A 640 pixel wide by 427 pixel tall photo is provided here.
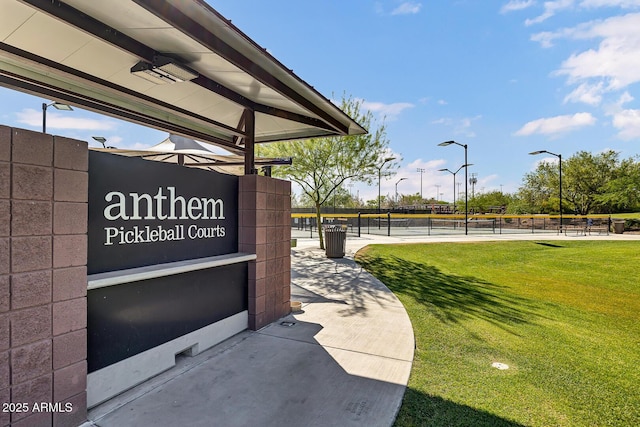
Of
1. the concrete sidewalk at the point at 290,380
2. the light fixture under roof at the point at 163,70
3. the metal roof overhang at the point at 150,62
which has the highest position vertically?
the metal roof overhang at the point at 150,62

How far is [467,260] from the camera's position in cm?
1295

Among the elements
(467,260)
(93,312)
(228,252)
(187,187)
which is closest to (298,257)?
(467,260)

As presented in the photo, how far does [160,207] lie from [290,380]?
2403mm

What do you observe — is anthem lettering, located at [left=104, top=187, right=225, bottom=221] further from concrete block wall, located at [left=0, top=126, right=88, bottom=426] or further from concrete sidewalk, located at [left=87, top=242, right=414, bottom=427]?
concrete sidewalk, located at [left=87, top=242, right=414, bottom=427]

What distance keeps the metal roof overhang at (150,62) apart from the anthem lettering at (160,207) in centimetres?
148

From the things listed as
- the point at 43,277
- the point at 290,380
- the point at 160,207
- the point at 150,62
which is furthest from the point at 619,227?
the point at 43,277

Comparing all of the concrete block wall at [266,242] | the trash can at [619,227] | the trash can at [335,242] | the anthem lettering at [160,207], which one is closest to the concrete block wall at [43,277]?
the anthem lettering at [160,207]

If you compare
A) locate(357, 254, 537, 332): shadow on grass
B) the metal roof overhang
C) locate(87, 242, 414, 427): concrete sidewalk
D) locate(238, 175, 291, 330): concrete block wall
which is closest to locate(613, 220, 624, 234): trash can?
locate(357, 254, 537, 332): shadow on grass

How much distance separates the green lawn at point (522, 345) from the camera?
2.95 meters

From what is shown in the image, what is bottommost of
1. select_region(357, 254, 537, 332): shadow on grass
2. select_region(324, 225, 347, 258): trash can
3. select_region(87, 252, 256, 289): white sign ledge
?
select_region(357, 254, 537, 332): shadow on grass

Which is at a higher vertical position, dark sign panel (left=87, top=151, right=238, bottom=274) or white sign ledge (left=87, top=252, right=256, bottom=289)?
dark sign panel (left=87, top=151, right=238, bottom=274)

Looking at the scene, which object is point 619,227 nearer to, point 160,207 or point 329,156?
point 329,156

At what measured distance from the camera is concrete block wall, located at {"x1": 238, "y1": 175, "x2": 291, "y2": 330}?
196 inches

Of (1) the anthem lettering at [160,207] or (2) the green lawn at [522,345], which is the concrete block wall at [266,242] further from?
(2) the green lawn at [522,345]
